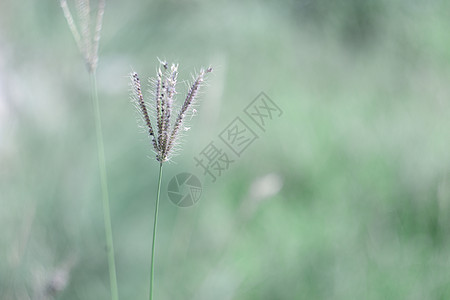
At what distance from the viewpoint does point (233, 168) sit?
6.45 feet

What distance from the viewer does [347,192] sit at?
163 cm

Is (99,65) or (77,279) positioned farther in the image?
(99,65)

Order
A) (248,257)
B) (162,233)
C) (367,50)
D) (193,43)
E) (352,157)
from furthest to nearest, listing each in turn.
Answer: (367,50) → (193,43) → (352,157) → (248,257) → (162,233)

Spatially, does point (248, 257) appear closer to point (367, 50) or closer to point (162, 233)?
point (162, 233)

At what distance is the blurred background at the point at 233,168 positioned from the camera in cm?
125

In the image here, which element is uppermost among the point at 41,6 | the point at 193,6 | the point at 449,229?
the point at 41,6

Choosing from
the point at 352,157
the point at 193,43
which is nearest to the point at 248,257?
the point at 352,157

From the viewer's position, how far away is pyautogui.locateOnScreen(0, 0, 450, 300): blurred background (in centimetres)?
125

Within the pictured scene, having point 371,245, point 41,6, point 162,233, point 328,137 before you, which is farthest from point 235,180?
point 41,6

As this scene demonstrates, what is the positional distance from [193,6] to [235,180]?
88 cm

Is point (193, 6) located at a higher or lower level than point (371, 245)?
higher

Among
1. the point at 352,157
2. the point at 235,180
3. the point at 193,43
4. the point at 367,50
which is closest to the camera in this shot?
the point at 352,157

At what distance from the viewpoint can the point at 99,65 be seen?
188 centimetres

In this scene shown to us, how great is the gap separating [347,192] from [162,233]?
0.59m
